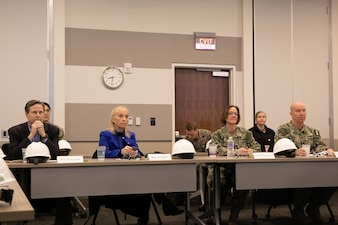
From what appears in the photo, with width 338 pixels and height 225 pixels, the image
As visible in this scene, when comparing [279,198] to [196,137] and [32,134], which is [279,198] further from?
[32,134]

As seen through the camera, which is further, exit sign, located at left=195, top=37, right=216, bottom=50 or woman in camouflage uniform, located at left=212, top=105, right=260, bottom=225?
exit sign, located at left=195, top=37, right=216, bottom=50

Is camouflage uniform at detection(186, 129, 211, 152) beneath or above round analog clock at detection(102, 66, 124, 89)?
beneath

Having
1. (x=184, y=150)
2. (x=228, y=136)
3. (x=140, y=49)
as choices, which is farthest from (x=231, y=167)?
(x=140, y=49)

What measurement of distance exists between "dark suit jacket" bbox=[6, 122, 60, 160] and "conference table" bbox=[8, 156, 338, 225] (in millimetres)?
384

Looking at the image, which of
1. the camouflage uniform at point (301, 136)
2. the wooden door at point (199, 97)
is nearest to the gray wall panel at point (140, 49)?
the wooden door at point (199, 97)

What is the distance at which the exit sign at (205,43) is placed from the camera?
6672 millimetres

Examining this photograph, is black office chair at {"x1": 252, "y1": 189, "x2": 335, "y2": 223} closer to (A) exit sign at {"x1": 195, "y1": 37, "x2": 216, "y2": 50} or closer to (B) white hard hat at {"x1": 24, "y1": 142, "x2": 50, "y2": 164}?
(B) white hard hat at {"x1": 24, "y1": 142, "x2": 50, "y2": 164}

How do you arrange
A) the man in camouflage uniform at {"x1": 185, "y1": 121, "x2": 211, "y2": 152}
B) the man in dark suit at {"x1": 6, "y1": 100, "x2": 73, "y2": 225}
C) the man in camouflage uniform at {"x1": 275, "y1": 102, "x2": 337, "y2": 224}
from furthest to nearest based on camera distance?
the man in camouflage uniform at {"x1": 185, "y1": 121, "x2": 211, "y2": 152}, the man in camouflage uniform at {"x1": 275, "y1": 102, "x2": 337, "y2": 224}, the man in dark suit at {"x1": 6, "y1": 100, "x2": 73, "y2": 225}

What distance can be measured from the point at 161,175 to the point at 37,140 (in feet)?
3.56

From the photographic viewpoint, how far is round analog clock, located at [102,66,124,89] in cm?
627

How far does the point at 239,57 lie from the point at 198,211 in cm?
287

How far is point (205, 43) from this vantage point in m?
6.70

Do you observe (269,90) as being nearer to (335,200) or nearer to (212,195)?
(335,200)

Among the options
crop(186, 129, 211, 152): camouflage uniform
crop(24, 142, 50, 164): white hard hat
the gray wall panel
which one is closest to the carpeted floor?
crop(186, 129, 211, 152): camouflage uniform
